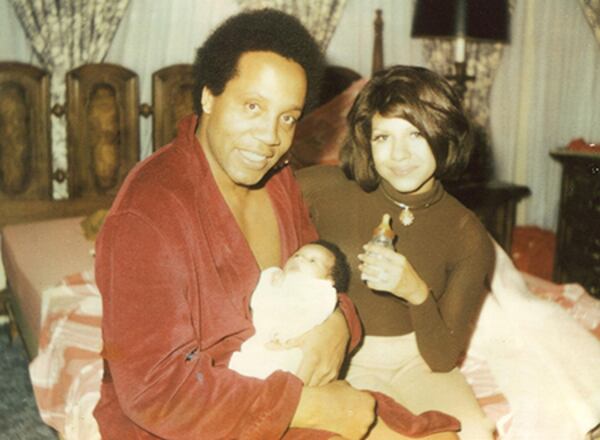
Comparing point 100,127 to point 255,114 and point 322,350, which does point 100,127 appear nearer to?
point 255,114

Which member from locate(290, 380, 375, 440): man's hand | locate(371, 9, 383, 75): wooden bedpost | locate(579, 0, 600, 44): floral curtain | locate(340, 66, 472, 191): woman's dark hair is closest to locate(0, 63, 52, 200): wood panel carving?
locate(371, 9, 383, 75): wooden bedpost

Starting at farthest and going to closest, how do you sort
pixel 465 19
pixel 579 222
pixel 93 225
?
pixel 579 222 < pixel 465 19 < pixel 93 225

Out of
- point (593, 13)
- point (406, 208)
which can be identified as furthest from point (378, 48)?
point (406, 208)

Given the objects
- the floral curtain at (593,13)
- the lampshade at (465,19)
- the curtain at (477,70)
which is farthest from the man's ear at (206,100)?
the floral curtain at (593,13)

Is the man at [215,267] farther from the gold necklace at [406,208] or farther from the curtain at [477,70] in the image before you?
the curtain at [477,70]

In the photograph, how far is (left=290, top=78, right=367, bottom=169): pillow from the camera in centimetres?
280

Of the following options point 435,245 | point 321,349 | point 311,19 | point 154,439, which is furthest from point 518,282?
point 311,19

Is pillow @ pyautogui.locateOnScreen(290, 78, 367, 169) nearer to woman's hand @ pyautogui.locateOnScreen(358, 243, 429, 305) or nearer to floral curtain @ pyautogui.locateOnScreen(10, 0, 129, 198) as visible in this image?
floral curtain @ pyautogui.locateOnScreen(10, 0, 129, 198)

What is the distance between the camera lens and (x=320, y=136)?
2.94 meters

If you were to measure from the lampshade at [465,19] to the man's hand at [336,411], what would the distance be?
233cm

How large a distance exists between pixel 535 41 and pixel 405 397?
3690 millimetres

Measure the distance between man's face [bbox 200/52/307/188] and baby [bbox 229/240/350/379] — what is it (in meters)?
0.21

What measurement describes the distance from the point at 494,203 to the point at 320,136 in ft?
4.07

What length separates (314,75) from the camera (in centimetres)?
138
